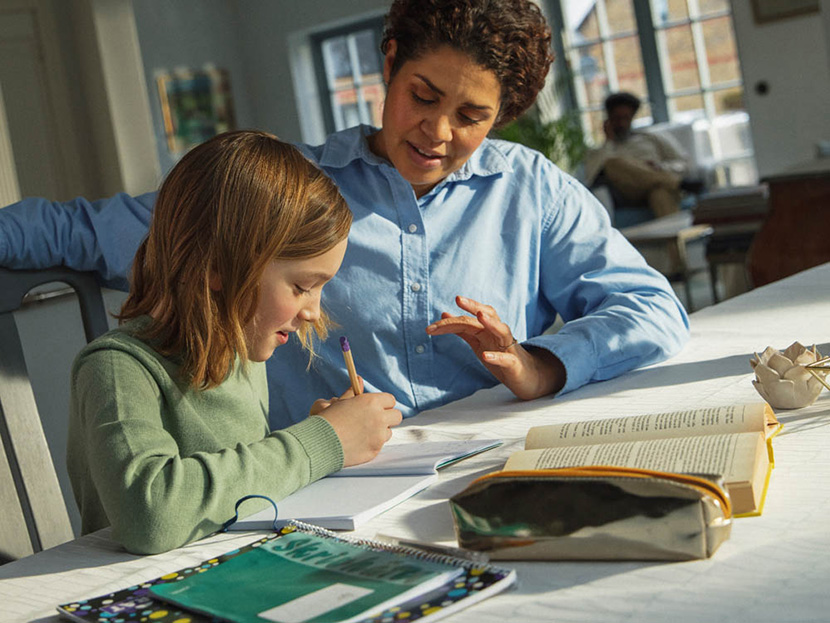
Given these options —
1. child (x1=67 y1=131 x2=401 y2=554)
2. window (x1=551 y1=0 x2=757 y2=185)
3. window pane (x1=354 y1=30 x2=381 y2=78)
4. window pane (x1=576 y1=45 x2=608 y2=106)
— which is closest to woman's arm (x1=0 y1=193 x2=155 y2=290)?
child (x1=67 y1=131 x2=401 y2=554)

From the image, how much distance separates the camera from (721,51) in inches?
316

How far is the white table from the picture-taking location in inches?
26.9

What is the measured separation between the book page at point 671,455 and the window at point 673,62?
289 inches

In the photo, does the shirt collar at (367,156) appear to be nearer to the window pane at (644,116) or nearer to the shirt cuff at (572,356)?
the shirt cuff at (572,356)

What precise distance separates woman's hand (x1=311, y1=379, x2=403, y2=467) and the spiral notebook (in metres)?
0.25

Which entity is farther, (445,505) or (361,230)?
(361,230)

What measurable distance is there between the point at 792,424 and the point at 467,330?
448 millimetres

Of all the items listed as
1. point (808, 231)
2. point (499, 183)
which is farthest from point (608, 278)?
point (808, 231)

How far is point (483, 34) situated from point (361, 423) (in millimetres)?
647

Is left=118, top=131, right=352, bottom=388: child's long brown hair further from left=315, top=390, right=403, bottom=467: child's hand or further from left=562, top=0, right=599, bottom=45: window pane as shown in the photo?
left=562, top=0, right=599, bottom=45: window pane

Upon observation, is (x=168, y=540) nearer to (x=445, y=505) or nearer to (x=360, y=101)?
(x=445, y=505)

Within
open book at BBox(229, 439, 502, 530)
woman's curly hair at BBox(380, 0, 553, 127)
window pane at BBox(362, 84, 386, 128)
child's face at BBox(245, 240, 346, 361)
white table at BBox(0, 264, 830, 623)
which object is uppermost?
window pane at BBox(362, 84, 386, 128)

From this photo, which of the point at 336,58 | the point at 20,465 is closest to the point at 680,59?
the point at 336,58

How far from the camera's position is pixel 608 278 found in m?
1.60
